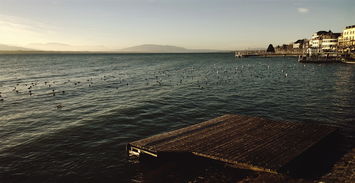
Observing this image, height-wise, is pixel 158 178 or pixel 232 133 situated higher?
pixel 232 133

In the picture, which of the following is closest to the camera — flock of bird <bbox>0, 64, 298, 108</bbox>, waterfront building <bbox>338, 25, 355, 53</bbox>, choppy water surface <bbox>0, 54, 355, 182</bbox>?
choppy water surface <bbox>0, 54, 355, 182</bbox>

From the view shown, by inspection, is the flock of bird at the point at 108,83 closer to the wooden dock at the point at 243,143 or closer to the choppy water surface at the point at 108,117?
the choppy water surface at the point at 108,117

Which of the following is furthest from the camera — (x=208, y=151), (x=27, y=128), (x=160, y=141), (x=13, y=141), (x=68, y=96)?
(x=68, y=96)

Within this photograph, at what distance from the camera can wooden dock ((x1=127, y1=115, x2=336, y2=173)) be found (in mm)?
11422

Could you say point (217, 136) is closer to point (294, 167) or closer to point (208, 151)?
point (208, 151)

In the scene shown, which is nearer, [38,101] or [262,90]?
[38,101]

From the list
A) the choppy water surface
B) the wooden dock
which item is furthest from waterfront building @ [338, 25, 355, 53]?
the wooden dock

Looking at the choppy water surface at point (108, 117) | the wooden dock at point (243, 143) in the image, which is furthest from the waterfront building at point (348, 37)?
the wooden dock at point (243, 143)

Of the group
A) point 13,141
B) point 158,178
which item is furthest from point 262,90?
point 13,141

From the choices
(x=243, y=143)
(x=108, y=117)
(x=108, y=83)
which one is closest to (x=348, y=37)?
(x=108, y=83)

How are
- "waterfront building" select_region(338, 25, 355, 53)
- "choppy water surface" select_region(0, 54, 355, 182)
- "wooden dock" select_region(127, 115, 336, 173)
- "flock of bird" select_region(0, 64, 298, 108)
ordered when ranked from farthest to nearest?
"waterfront building" select_region(338, 25, 355, 53), "flock of bird" select_region(0, 64, 298, 108), "choppy water surface" select_region(0, 54, 355, 182), "wooden dock" select_region(127, 115, 336, 173)

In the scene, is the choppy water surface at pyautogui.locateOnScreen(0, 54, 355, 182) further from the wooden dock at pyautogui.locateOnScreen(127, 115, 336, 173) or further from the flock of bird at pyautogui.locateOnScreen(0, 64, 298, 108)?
the wooden dock at pyautogui.locateOnScreen(127, 115, 336, 173)

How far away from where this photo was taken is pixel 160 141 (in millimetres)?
13789

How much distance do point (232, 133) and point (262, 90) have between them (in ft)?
76.0
